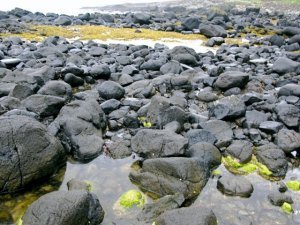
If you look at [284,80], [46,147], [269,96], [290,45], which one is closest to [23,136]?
[46,147]

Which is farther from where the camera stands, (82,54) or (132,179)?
(82,54)

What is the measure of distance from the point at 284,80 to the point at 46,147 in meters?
10.1

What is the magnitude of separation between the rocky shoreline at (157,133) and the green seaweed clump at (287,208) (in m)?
0.02

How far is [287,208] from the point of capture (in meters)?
6.96

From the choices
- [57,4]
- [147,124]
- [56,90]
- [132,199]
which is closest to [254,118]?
[147,124]

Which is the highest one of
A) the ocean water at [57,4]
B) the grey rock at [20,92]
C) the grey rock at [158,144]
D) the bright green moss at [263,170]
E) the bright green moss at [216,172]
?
the grey rock at [20,92]

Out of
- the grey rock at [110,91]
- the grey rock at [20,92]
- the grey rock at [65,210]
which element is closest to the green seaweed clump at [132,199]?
the grey rock at [65,210]

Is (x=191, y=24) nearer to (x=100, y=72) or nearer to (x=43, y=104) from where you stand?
(x=100, y=72)

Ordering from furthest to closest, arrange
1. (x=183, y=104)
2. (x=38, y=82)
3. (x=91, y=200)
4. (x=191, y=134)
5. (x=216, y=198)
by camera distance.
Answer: (x=38, y=82), (x=183, y=104), (x=191, y=134), (x=216, y=198), (x=91, y=200)

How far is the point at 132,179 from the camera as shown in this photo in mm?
7945

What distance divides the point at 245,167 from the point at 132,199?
307cm

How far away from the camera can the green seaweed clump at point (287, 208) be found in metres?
6.91

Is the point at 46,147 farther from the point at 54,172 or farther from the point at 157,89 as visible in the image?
the point at 157,89

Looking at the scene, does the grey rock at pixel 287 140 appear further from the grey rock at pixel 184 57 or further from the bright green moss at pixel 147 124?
the grey rock at pixel 184 57
